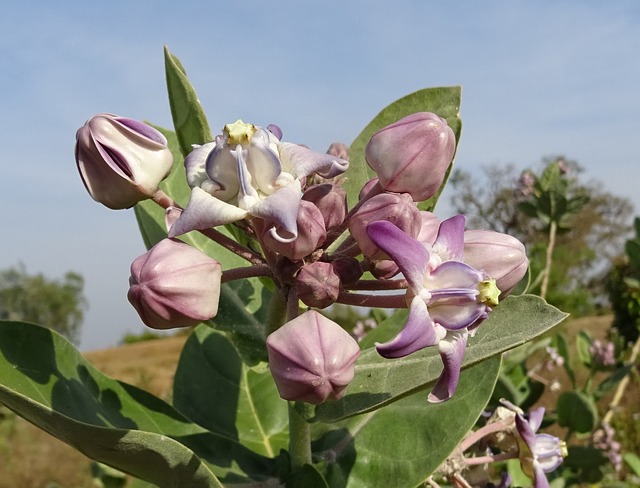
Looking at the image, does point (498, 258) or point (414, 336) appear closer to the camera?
point (414, 336)

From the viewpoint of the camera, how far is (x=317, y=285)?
1.17m

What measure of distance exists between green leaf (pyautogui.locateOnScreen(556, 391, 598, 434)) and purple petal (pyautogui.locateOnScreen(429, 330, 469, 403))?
7.85 feet

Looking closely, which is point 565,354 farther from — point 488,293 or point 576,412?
point 488,293

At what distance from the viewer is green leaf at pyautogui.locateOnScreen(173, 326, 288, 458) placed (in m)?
2.01

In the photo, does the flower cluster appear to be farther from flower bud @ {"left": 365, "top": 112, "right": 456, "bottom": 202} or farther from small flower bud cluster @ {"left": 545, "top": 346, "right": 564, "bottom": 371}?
small flower bud cluster @ {"left": 545, "top": 346, "right": 564, "bottom": 371}

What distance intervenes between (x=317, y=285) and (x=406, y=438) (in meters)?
0.56

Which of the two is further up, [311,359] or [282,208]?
[282,208]

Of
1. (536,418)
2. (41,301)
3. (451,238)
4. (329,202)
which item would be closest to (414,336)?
(451,238)

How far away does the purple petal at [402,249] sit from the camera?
43.6 inches

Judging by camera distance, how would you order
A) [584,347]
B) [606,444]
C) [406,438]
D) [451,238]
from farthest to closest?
[584,347]
[606,444]
[406,438]
[451,238]

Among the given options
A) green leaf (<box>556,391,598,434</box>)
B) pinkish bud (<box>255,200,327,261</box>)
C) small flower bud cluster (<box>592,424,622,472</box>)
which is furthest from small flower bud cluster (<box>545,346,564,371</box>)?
pinkish bud (<box>255,200,327,261</box>)

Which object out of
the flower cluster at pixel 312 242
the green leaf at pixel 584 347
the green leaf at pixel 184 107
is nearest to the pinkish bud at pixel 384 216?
the flower cluster at pixel 312 242

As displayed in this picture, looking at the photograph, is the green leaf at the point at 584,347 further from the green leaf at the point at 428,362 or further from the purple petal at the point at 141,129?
the purple petal at the point at 141,129

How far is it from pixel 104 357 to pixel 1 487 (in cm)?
1462
